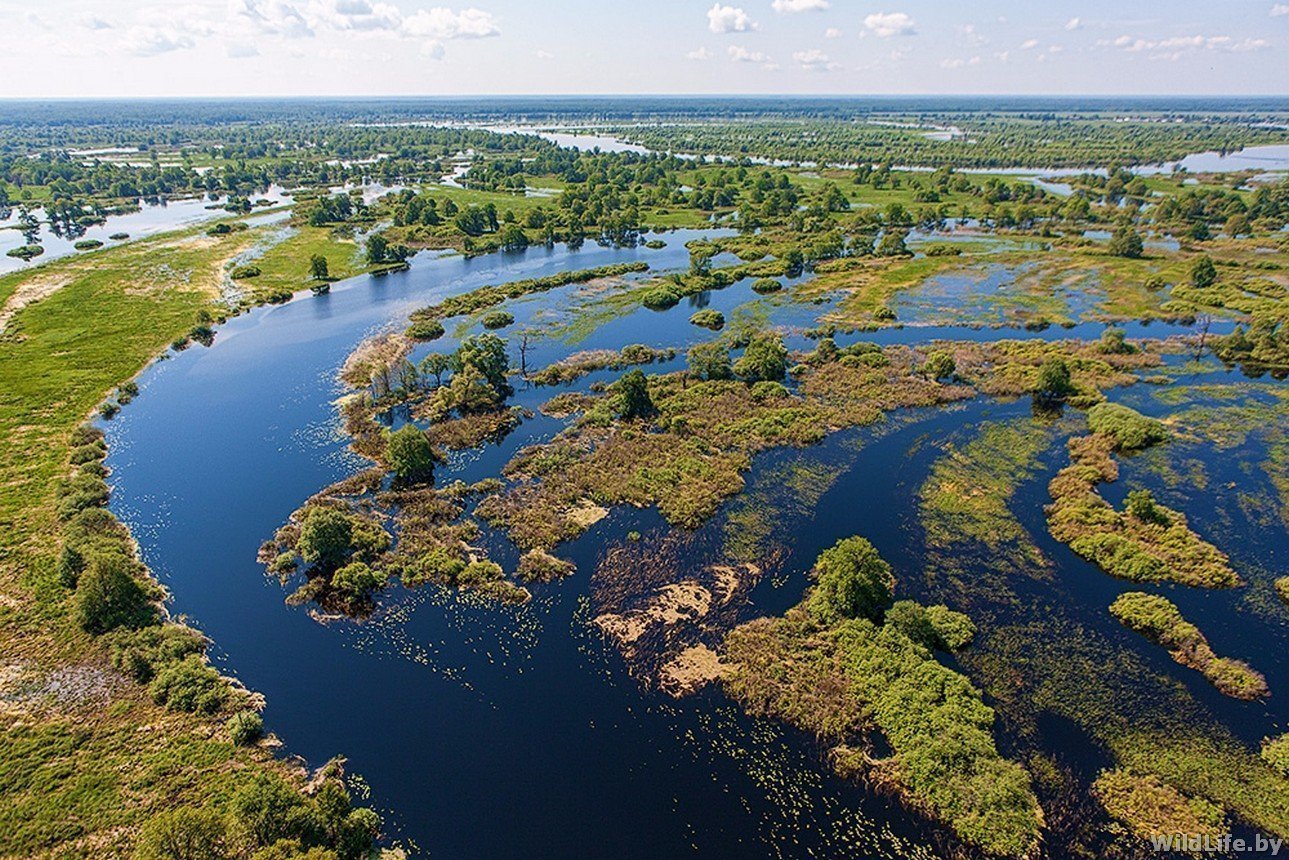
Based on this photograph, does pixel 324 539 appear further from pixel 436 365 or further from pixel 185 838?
pixel 436 365

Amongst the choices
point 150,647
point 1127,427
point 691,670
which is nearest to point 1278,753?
point 691,670

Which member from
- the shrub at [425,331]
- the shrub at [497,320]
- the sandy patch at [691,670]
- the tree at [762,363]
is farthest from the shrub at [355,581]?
the shrub at [497,320]

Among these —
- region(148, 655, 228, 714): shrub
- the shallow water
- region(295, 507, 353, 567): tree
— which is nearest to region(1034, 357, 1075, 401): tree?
the shallow water

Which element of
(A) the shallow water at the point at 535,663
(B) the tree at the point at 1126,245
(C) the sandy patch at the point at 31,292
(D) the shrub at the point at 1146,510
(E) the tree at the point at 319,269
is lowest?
(A) the shallow water at the point at 535,663

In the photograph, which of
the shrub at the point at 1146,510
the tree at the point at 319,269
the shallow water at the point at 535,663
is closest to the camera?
the shallow water at the point at 535,663

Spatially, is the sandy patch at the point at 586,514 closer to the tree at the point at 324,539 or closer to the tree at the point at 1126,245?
the tree at the point at 324,539

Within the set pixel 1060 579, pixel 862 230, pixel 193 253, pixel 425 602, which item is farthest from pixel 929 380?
pixel 193 253
